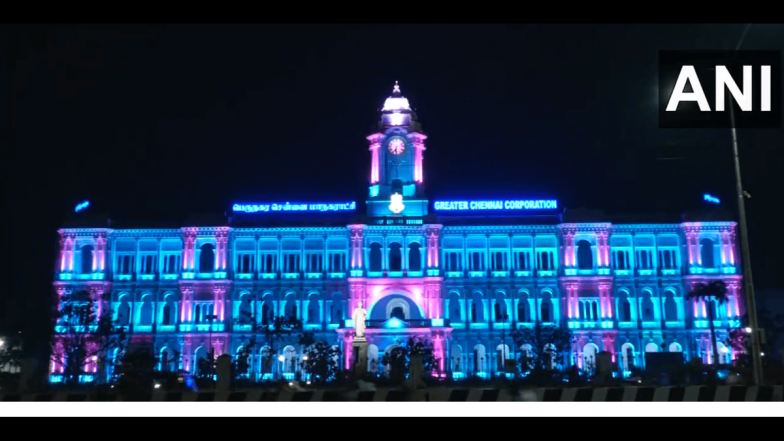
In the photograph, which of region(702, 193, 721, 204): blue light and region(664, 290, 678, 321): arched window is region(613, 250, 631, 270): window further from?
region(702, 193, 721, 204): blue light

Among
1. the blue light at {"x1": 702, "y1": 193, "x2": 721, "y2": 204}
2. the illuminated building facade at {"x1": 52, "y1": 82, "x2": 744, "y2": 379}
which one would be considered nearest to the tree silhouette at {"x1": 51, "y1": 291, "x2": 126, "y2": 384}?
the illuminated building facade at {"x1": 52, "y1": 82, "x2": 744, "y2": 379}

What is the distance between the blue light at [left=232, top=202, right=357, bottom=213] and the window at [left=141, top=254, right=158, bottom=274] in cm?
903

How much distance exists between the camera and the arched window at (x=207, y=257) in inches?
3393

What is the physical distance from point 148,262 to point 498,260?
109ft

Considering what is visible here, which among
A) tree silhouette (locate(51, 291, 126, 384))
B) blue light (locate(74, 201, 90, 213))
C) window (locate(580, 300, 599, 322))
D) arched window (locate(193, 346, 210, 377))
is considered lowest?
arched window (locate(193, 346, 210, 377))

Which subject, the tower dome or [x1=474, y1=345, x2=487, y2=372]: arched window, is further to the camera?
the tower dome

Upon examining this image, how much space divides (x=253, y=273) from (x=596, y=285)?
105ft

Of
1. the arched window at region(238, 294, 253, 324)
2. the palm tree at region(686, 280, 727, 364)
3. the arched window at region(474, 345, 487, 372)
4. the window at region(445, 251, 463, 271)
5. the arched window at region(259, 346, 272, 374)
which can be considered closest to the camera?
the arched window at region(259, 346, 272, 374)

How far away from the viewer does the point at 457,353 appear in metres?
82.9

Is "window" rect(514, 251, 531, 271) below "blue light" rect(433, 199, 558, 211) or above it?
below

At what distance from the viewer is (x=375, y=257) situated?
8688cm

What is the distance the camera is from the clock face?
89062 millimetres
